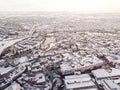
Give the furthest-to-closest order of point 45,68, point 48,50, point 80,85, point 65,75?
point 48,50 → point 45,68 → point 65,75 → point 80,85

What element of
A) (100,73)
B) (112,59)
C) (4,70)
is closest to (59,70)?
(100,73)

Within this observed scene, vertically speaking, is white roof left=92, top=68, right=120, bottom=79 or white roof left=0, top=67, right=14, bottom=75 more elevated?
white roof left=92, top=68, right=120, bottom=79

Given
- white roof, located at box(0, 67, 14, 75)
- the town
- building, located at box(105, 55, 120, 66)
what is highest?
building, located at box(105, 55, 120, 66)

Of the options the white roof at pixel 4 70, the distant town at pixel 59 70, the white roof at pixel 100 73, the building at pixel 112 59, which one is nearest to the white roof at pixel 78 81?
the distant town at pixel 59 70

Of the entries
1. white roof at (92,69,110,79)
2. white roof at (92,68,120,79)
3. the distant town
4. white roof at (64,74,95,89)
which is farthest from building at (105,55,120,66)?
white roof at (64,74,95,89)

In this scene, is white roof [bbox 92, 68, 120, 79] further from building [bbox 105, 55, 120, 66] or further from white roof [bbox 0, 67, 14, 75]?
white roof [bbox 0, 67, 14, 75]

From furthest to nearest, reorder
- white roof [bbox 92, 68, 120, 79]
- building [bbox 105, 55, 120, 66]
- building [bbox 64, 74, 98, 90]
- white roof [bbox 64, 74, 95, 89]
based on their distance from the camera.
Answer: building [bbox 105, 55, 120, 66]
white roof [bbox 92, 68, 120, 79]
white roof [bbox 64, 74, 95, 89]
building [bbox 64, 74, 98, 90]

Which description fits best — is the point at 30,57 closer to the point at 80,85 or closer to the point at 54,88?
the point at 54,88

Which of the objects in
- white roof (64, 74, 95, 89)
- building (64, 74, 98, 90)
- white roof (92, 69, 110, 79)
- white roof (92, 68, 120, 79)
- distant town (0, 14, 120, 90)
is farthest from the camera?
white roof (92, 68, 120, 79)

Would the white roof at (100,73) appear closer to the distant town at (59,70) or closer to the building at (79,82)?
the distant town at (59,70)

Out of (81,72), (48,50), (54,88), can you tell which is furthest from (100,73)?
(48,50)

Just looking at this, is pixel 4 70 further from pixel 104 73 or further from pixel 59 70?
pixel 104 73
